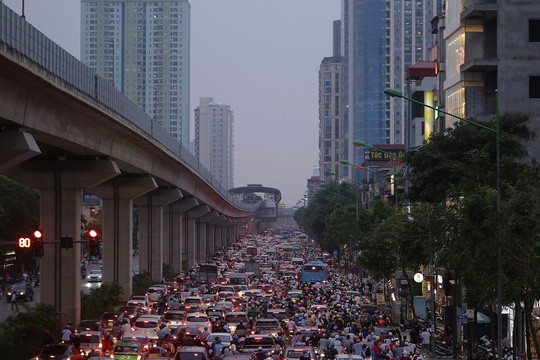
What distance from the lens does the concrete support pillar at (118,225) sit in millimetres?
71750

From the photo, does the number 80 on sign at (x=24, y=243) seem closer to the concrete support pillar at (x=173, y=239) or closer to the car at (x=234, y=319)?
the car at (x=234, y=319)

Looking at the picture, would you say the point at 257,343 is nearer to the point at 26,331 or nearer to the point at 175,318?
the point at 26,331

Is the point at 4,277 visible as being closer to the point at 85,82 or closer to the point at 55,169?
the point at 55,169

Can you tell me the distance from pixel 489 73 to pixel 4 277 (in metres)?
46.2

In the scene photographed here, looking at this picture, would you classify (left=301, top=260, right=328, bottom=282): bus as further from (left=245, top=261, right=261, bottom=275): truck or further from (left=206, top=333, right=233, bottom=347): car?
(left=206, top=333, right=233, bottom=347): car

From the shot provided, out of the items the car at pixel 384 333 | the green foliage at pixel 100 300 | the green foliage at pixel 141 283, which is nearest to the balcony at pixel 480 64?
the car at pixel 384 333

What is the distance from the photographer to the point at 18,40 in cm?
3369

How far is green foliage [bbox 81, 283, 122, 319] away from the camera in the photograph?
59756 millimetres

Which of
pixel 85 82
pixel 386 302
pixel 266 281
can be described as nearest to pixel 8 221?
pixel 266 281

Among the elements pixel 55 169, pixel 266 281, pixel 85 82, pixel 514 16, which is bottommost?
pixel 266 281

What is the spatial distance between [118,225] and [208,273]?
18342 millimetres

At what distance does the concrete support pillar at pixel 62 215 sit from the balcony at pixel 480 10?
1944 centimetres

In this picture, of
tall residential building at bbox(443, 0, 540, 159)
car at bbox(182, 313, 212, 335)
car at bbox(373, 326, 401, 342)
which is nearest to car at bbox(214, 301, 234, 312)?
car at bbox(182, 313, 212, 335)

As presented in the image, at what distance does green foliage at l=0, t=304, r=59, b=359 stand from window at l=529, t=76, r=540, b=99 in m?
25.5
